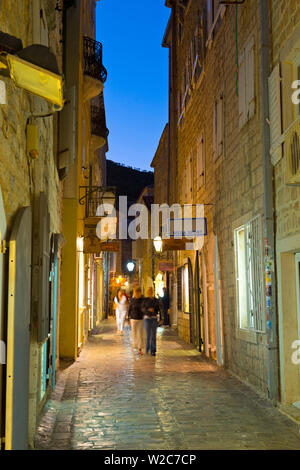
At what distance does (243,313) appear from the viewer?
9.66 metres

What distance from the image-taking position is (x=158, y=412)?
23.0ft

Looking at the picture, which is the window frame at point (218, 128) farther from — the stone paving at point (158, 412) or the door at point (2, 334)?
the door at point (2, 334)

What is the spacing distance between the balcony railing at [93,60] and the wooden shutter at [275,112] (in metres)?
9.82

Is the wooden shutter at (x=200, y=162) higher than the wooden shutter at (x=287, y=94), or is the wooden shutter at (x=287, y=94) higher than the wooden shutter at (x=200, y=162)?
the wooden shutter at (x=200, y=162)

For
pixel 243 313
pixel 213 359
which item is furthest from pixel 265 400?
pixel 213 359

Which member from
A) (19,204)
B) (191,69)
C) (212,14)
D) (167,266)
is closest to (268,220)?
(19,204)

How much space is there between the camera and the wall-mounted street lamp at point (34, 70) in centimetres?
341

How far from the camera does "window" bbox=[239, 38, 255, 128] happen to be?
8852 mm

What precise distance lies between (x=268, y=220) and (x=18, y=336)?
15.4 ft

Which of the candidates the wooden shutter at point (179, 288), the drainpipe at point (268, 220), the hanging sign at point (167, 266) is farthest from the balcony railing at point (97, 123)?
the drainpipe at point (268, 220)

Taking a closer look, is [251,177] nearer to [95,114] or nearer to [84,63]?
A: [84,63]

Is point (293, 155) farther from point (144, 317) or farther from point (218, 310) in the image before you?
point (144, 317)

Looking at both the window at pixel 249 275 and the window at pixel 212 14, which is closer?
Result: the window at pixel 249 275

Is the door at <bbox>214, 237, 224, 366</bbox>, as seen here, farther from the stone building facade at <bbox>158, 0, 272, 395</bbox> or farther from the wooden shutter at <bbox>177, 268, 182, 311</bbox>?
the wooden shutter at <bbox>177, 268, 182, 311</bbox>
